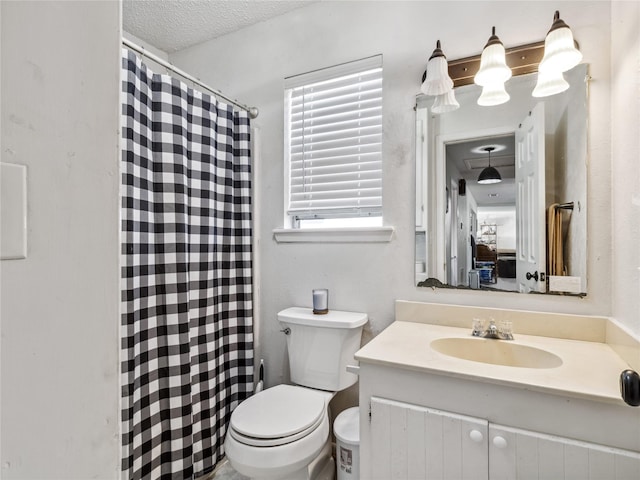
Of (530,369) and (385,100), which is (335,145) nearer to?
(385,100)

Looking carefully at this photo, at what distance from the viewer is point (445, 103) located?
1.54 meters

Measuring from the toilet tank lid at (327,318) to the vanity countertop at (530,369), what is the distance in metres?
0.23

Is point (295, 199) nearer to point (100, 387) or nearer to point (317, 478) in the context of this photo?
point (317, 478)

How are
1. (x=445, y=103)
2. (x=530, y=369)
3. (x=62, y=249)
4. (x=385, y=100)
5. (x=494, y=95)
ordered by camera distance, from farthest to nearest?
(x=385, y=100) < (x=445, y=103) < (x=494, y=95) < (x=530, y=369) < (x=62, y=249)

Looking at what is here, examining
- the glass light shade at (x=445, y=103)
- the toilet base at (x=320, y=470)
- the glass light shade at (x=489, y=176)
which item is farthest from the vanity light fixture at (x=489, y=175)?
the toilet base at (x=320, y=470)

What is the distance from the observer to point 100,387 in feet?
1.50

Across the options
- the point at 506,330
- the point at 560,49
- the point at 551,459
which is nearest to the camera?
the point at 551,459

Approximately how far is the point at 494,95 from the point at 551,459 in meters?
1.33

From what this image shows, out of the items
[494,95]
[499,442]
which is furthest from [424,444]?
[494,95]

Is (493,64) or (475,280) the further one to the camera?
(475,280)

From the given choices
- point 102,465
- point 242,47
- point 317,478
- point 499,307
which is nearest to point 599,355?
point 499,307

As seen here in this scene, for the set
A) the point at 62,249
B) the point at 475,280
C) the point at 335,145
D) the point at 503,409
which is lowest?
the point at 503,409

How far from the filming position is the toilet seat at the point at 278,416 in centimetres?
124

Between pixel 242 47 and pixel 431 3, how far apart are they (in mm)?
1110
